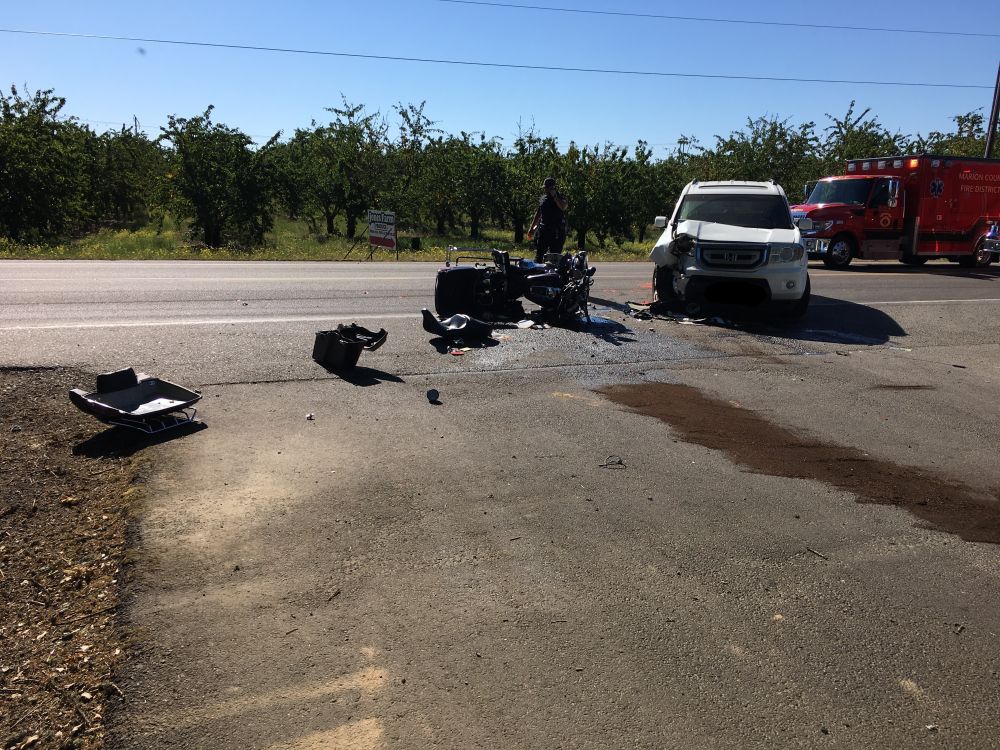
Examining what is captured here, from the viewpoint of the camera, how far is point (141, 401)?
231 inches

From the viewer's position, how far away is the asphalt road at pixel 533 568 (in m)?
2.78

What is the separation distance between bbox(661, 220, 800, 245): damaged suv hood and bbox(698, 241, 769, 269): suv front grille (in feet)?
0.32

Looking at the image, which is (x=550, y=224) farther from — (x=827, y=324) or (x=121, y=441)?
(x=121, y=441)

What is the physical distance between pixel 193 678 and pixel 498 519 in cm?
192

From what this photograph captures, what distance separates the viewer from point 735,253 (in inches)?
423

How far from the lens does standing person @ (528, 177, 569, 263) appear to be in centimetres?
1191

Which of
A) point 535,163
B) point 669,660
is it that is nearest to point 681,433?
point 669,660

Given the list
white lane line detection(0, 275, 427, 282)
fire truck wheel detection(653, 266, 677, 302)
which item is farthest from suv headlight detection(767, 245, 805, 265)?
white lane line detection(0, 275, 427, 282)

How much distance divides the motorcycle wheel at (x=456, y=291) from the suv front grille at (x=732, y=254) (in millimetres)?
3334

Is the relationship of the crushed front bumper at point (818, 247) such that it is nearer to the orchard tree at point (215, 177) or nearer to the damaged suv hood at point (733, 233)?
the damaged suv hood at point (733, 233)

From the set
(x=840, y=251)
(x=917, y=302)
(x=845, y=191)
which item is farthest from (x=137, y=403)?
(x=845, y=191)

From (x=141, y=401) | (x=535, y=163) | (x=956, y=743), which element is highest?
(x=535, y=163)

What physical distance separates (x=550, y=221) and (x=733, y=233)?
112 inches

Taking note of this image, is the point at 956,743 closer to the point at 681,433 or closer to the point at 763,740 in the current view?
the point at 763,740
